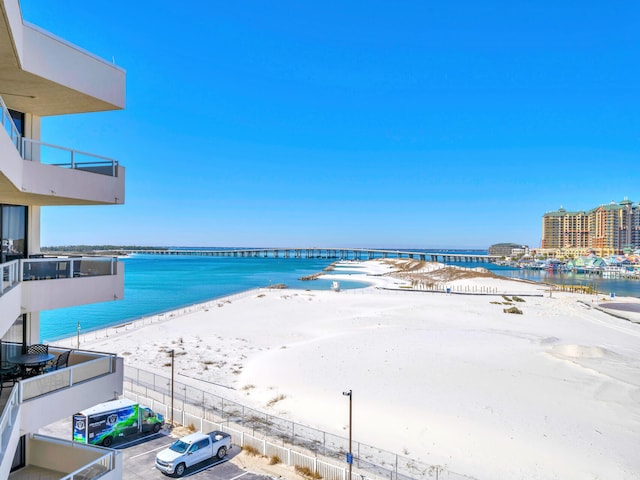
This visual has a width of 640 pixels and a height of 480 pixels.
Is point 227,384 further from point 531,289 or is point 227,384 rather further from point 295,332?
point 531,289

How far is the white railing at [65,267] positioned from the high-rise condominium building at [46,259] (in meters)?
0.02

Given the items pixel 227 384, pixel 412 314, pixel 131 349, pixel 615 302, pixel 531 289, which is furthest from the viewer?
pixel 531 289

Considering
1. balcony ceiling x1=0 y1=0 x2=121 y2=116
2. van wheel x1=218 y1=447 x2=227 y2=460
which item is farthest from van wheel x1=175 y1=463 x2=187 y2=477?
balcony ceiling x1=0 y1=0 x2=121 y2=116

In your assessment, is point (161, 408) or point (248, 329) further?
point (248, 329)

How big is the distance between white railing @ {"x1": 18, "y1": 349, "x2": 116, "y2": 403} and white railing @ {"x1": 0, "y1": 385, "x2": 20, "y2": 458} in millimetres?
251

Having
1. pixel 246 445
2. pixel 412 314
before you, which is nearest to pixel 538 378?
pixel 246 445

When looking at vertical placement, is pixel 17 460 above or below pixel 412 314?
above

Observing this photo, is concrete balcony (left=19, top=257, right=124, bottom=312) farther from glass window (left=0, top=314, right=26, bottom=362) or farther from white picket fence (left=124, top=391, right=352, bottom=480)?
white picket fence (left=124, top=391, right=352, bottom=480)

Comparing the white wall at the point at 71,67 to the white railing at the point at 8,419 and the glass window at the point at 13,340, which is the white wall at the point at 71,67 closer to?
the glass window at the point at 13,340

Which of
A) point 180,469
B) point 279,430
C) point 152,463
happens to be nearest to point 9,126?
point 180,469

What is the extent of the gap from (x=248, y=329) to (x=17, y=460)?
101 feet

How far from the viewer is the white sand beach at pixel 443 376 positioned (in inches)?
621

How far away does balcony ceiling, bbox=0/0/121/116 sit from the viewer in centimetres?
650

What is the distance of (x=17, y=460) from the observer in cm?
838
